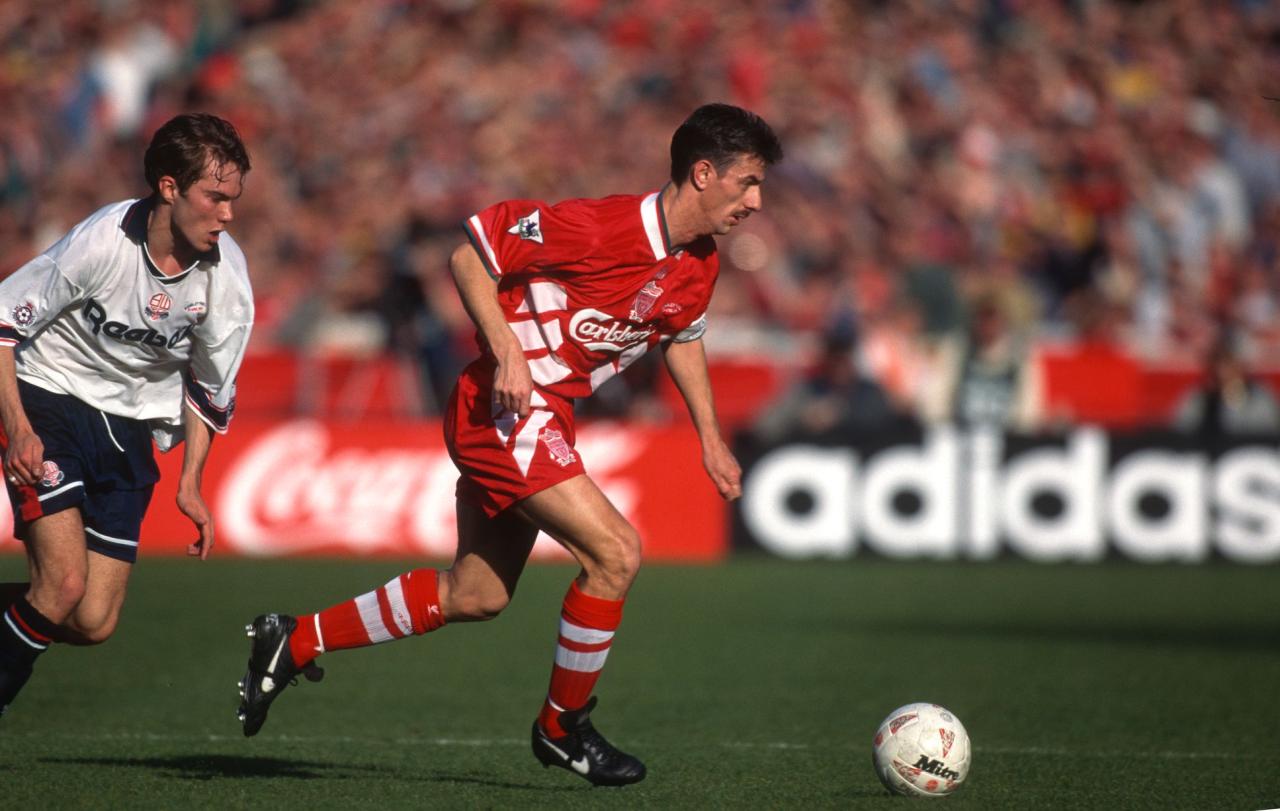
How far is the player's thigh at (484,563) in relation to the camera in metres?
6.39

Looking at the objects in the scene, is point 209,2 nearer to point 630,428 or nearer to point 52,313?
point 630,428

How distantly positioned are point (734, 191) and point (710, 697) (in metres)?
3.23

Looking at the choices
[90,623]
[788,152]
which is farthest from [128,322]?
[788,152]

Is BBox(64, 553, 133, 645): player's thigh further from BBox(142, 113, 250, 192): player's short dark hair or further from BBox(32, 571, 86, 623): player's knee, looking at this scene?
BBox(142, 113, 250, 192): player's short dark hair

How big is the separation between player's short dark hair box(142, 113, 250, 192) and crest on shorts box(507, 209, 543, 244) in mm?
918

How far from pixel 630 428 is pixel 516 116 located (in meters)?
4.66

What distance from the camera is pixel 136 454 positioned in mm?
6348

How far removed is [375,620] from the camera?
645cm

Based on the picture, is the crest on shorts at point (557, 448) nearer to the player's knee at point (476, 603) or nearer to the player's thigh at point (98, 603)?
the player's knee at point (476, 603)

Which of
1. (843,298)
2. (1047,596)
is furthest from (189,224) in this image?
(843,298)

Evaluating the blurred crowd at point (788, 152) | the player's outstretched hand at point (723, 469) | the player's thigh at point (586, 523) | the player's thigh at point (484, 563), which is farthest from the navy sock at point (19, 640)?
the blurred crowd at point (788, 152)

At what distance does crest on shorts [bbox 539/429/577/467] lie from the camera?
6184 mm

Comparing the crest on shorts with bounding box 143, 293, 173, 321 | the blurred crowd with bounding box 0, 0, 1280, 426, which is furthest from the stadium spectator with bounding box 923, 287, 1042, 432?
the crest on shorts with bounding box 143, 293, 173, 321

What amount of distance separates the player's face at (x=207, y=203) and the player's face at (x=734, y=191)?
155cm
